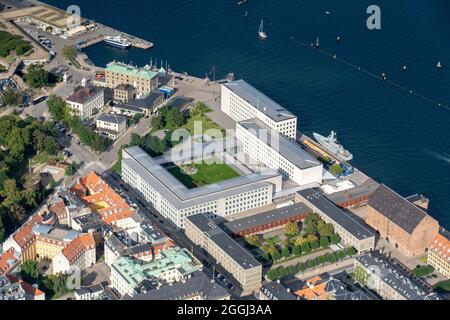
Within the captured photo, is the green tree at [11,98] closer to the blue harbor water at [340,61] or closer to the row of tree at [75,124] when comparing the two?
the row of tree at [75,124]

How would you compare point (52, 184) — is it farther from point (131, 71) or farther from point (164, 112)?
point (131, 71)

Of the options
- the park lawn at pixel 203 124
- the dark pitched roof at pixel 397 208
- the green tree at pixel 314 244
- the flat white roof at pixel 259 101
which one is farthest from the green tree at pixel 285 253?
the park lawn at pixel 203 124

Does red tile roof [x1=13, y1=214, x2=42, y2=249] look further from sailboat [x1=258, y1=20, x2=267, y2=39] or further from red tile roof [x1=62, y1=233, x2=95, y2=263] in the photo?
sailboat [x1=258, y1=20, x2=267, y2=39]

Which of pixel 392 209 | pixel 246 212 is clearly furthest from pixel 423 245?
pixel 246 212

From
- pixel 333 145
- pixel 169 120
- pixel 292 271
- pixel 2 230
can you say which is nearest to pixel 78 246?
pixel 2 230

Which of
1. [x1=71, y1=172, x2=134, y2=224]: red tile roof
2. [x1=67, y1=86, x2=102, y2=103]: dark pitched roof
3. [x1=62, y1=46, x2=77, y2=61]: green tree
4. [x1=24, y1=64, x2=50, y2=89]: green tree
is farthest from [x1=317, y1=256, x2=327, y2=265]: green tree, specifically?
[x1=62, y1=46, x2=77, y2=61]: green tree
